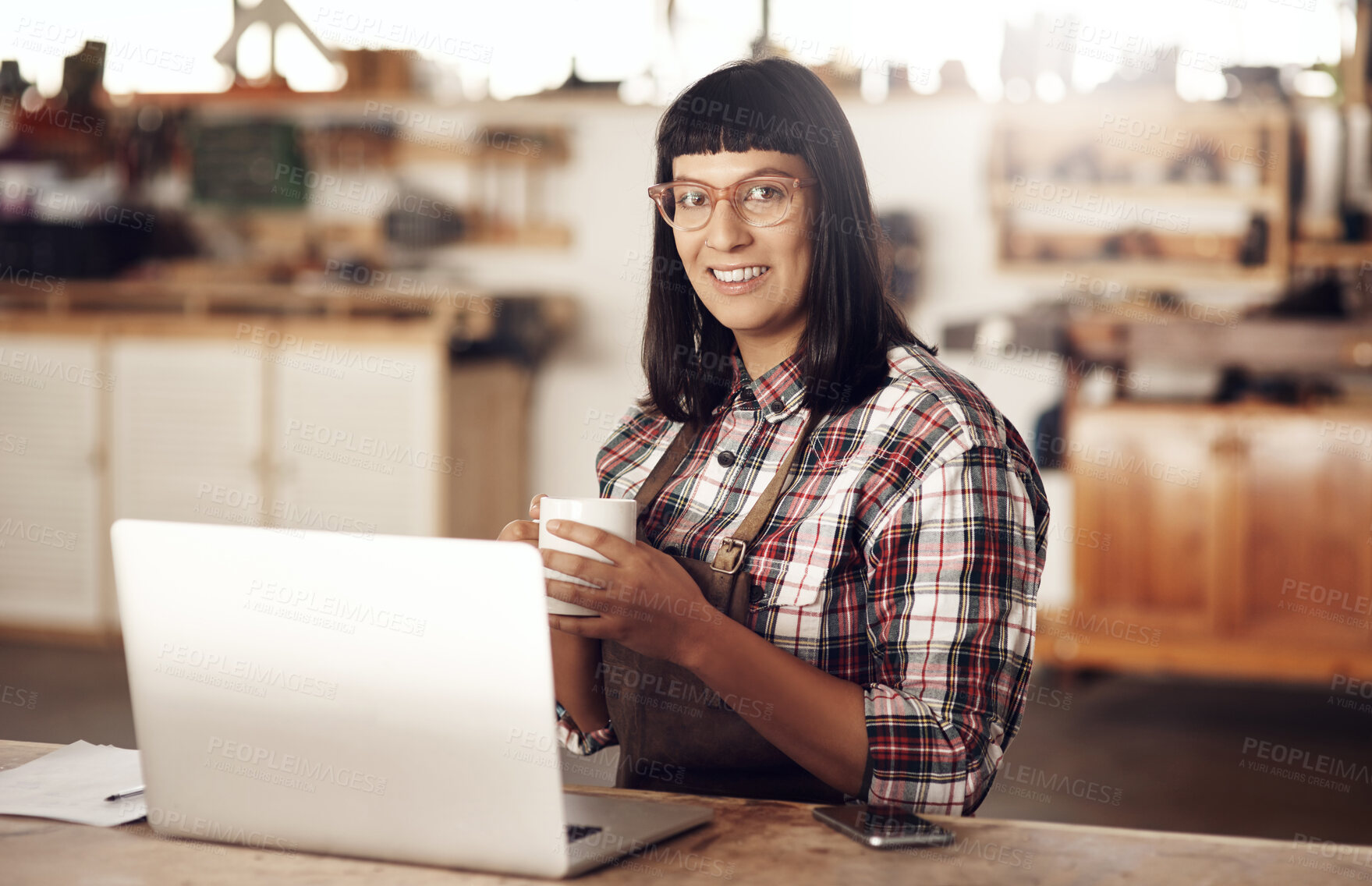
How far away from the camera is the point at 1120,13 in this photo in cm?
433

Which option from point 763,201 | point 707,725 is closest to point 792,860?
point 707,725

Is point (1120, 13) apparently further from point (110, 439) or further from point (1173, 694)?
point (110, 439)

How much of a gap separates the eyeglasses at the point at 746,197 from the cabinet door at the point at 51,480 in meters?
3.46

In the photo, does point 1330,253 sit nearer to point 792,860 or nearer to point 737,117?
point 737,117

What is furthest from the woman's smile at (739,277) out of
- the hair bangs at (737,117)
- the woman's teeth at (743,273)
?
the hair bangs at (737,117)

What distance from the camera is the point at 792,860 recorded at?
3.02 ft

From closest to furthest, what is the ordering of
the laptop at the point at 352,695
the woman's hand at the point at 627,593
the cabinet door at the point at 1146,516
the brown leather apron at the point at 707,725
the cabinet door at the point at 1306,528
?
the laptop at the point at 352,695
the woman's hand at the point at 627,593
the brown leather apron at the point at 707,725
the cabinet door at the point at 1306,528
the cabinet door at the point at 1146,516

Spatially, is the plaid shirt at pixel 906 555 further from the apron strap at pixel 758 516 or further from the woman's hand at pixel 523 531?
the woman's hand at pixel 523 531

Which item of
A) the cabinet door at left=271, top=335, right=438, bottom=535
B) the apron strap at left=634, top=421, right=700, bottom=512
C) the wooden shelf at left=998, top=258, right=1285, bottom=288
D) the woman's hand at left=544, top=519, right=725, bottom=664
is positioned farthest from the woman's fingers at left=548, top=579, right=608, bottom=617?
the wooden shelf at left=998, top=258, right=1285, bottom=288

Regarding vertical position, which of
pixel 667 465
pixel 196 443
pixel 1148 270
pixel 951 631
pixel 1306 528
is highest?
pixel 1148 270

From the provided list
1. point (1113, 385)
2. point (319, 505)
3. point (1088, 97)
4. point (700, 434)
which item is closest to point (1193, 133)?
point (1088, 97)

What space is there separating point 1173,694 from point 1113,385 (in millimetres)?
947

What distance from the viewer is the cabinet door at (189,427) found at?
14.1 feet

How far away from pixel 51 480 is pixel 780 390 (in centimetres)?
373
